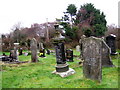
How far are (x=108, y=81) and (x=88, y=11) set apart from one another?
107 feet

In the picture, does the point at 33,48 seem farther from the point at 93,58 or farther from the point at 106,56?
the point at 93,58

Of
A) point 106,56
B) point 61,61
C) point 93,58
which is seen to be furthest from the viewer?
point 106,56

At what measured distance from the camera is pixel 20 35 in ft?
127

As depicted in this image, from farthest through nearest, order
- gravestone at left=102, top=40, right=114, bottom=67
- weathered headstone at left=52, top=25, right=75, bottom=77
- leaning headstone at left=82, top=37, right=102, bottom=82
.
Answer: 1. gravestone at left=102, top=40, right=114, bottom=67
2. weathered headstone at left=52, top=25, right=75, bottom=77
3. leaning headstone at left=82, top=37, right=102, bottom=82

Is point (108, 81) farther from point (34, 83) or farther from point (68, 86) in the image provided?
point (34, 83)

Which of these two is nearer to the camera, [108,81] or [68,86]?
[68,86]

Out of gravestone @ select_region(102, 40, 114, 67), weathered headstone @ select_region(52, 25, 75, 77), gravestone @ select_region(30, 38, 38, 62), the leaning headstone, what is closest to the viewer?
the leaning headstone

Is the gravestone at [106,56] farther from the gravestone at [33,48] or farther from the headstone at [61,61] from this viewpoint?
the gravestone at [33,48]

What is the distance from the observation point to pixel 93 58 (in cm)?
750

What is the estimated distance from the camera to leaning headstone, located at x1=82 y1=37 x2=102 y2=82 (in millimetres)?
7285

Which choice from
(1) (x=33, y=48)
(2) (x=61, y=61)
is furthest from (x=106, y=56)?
(1) (x=33, y=48)

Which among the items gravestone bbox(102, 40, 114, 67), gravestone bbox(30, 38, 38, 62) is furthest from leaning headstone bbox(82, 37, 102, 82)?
gravestone bbox(30, 38, 38, 62)

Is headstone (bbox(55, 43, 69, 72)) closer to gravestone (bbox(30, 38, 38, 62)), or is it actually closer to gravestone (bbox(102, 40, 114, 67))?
gravestone (bbox(102, 40, 114, 67))

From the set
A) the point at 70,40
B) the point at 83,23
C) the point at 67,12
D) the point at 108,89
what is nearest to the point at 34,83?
the point at 108,89
